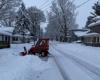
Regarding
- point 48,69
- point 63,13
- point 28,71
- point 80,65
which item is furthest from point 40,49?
point 63,13

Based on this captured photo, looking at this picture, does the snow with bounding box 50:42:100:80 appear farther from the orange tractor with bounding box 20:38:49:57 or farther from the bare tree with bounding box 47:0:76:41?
the bare tree with bounding box 47:0:76:41

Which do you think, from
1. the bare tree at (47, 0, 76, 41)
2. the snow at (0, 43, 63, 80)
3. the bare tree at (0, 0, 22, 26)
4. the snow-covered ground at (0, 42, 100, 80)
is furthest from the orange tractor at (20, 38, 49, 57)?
the bare tree at (47, 0, 76, 41)

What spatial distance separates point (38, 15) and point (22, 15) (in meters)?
14.2

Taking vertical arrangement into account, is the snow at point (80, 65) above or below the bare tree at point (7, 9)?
below

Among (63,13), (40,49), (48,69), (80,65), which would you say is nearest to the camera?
(48,69)

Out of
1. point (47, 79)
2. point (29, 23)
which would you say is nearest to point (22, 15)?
point (29, 23)

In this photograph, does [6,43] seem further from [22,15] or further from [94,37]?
[22,15]

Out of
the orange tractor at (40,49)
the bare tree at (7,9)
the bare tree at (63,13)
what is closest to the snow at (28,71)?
the orange tractor at (40,49)

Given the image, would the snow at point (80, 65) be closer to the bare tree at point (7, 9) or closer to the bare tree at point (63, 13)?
the bare tree at point (7, 9)

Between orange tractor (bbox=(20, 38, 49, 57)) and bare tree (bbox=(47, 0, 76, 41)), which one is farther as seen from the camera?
bare tree (bbox=(47, 0, 76, 41))

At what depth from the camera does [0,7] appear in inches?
1853

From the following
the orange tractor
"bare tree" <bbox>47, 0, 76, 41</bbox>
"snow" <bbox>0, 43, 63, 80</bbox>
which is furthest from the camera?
"bare tree" <bbox>47, 0, 76, 41</bbox>

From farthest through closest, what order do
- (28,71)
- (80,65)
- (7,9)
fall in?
(7,9) → (80,65) → (28,71)

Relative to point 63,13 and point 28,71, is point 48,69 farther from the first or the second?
point 63,13
